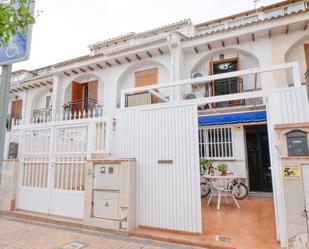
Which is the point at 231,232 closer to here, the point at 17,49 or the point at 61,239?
the point at 61,239

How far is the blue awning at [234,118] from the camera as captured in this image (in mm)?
9420

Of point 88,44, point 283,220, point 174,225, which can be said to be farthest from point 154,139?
point 88,44

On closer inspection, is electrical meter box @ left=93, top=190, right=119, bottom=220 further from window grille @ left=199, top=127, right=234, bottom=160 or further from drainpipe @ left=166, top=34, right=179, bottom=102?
window grille @ left=199, top=127, right=234, bottom=160

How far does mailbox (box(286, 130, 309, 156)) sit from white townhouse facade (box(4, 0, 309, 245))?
2.03ft

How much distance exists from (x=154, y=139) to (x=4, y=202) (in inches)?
238

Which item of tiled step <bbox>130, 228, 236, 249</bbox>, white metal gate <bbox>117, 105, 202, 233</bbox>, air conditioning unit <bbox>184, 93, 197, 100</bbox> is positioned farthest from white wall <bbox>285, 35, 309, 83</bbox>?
tiled step <bbox>130, 228, 236, 249</bbox>

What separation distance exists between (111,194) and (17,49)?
429 centimetres

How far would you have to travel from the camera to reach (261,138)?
1102 centimetres

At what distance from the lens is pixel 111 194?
225 inches

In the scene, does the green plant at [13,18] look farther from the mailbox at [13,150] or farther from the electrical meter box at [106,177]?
the mailbox at [13,150]

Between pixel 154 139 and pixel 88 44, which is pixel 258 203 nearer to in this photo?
pixel 154 139

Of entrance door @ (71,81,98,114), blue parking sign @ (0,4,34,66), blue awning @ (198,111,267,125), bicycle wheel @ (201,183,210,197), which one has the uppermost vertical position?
entrance door @ (71,81,98,114)

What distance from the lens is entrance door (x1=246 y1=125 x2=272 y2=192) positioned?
427 inches

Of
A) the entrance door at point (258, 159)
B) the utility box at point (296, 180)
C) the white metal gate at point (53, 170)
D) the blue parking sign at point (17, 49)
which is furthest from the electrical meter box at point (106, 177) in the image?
the entrance door at point (258, 159)
